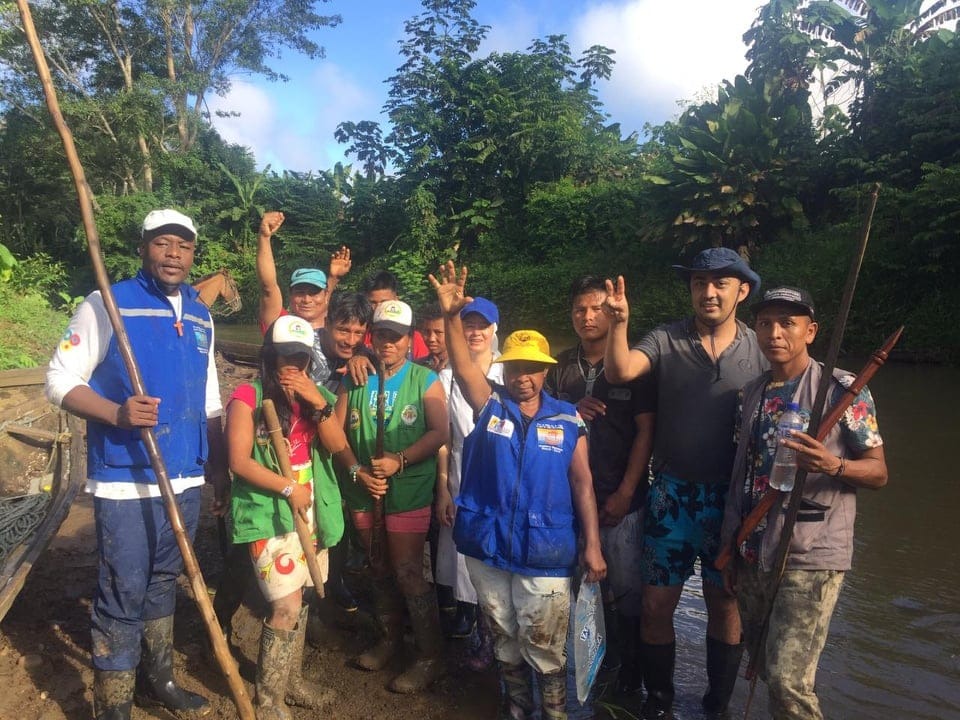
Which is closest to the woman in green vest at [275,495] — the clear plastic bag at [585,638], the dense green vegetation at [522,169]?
the clear plastic bag at [585,638]

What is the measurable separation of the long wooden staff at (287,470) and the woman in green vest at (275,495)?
0.03m

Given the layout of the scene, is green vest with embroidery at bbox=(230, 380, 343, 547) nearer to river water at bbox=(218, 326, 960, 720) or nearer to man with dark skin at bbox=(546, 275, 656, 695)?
man with dark skin at bbox=(546, 275, 656, 695)

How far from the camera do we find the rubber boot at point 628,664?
141 inches

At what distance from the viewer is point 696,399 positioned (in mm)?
3193

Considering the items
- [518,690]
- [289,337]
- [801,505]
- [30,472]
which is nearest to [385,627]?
[518,690]

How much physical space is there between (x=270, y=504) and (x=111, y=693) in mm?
959

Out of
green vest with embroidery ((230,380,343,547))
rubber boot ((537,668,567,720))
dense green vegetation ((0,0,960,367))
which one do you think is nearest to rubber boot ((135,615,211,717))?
green vest with embroidery ((230,380,343,547))

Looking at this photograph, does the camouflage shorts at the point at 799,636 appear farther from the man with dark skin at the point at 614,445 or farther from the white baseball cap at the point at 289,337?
the white baseball cap at the point at 289,337

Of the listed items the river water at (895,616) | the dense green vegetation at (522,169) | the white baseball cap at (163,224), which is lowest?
the river water at (895,616)

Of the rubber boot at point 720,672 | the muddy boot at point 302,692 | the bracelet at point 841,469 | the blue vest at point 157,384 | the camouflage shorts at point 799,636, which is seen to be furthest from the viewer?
the rubber boot at point 720,672

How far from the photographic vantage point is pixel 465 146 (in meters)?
24.5

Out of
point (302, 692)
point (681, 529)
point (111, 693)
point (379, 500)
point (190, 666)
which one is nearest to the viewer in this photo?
point (111, 693)

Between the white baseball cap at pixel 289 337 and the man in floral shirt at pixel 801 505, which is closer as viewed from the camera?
the man in floral shirt at pixel 801 505

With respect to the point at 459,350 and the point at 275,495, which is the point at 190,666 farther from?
the point at 459,350
